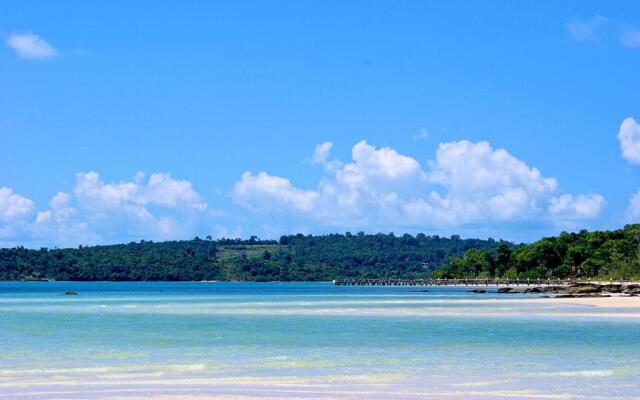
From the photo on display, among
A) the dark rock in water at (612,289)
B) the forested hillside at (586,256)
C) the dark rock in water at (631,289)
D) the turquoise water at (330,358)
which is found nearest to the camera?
the turquoise water at (330,358)

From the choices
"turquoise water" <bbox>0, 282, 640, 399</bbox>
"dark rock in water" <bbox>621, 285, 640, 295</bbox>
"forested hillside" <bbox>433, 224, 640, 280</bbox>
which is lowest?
"turquoise water" <bbox>0, 282, 640, 399</bbox>

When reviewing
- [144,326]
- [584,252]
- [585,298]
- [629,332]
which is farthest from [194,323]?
[584,252]

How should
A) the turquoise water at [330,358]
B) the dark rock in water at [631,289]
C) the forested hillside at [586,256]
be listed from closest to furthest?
1. the turquoise water at [330,358]
2. the dark rock in water at [631,289]
3. the forested hillside at [586,256]

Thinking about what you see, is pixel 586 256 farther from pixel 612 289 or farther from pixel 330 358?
pixel 330 358

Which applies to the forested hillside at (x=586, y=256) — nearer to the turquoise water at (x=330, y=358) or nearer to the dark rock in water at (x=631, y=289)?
the dark rock in water at (x=631, y=289)

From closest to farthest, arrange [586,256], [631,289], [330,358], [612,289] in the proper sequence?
[330,358] < [631,289] < [612,289] < [586,256]

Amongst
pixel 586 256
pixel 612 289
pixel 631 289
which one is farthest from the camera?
pixel 586 256

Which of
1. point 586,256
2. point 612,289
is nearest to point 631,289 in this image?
point 612,289

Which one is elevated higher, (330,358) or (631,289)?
(631,289)

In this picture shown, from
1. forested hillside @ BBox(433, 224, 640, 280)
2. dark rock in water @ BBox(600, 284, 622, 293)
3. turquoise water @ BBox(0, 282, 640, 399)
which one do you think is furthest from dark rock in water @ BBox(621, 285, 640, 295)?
turquoise water @ BBox(0, 282, 640, 399)

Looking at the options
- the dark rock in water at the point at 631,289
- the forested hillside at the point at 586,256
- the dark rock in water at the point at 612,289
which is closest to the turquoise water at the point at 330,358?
the dark rock in water at the point at 631,289

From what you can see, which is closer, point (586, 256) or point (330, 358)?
point (330, 358)

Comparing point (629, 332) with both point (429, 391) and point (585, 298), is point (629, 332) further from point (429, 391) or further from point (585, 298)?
point (585, 298)

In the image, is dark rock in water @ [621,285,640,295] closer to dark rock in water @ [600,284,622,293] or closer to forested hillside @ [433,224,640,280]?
dark rock in water @ [600,284,622,293]
